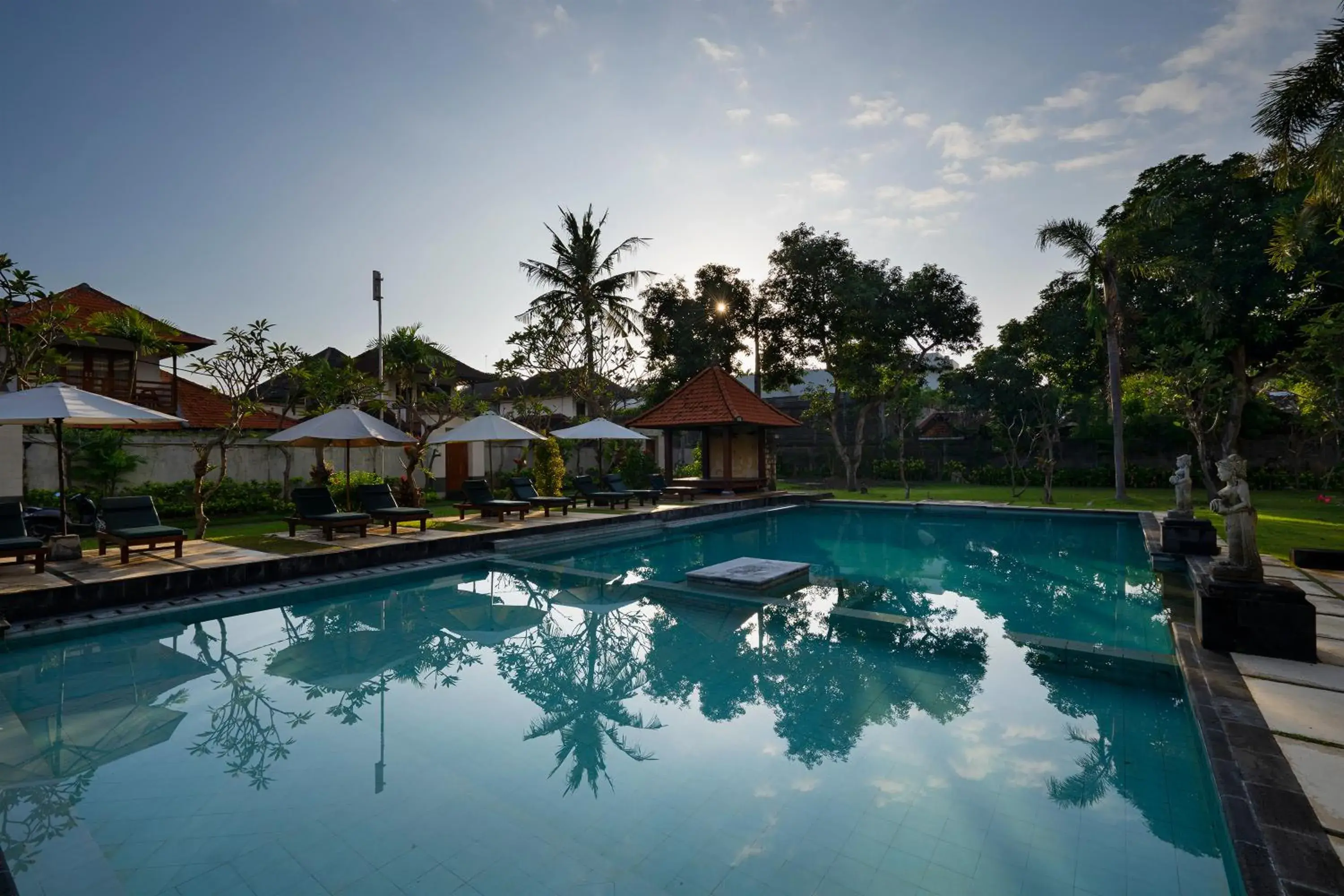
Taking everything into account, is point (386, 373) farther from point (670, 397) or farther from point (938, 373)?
point (938, 373)

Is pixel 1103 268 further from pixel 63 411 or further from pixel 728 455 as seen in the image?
pixel 63 411

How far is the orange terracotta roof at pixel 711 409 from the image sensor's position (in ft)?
65.4

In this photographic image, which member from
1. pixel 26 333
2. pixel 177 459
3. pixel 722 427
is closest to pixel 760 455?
pixel 722 427

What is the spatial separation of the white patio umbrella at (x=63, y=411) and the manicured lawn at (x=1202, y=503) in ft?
54.6

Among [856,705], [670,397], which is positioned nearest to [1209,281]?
[670,397]

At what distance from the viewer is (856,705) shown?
4.90m

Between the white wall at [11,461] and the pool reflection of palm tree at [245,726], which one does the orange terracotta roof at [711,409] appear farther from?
the pool reflection of palm tree at [245,726]

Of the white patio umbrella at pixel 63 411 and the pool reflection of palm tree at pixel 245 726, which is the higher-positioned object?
the white patio umbrella at pixel 63 411

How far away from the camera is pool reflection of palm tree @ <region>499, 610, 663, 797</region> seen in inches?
167

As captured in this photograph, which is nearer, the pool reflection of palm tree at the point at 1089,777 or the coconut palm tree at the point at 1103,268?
the pool reflection of palm tree at the point at 1089,777

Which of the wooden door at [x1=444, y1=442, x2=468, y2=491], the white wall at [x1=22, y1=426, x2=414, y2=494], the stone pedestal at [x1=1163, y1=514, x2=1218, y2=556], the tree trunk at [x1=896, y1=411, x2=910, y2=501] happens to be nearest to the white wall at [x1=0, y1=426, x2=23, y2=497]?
the white wall at [x1=22, y1=426, x2=414, y2=494]

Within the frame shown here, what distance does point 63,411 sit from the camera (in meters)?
7.97

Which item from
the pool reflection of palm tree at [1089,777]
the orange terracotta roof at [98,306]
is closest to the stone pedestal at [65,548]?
the pool reflection of palm tree at [1089,777]

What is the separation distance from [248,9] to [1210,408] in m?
25.1
